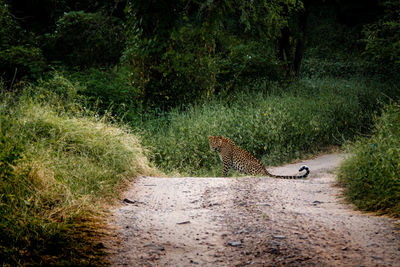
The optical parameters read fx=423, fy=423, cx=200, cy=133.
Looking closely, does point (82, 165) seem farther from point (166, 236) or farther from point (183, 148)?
point (183, 148)

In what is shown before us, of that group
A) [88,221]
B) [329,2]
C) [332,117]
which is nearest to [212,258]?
[88,221]

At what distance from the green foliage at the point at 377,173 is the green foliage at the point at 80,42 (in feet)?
38.5

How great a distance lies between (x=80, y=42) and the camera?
16422 millimetres

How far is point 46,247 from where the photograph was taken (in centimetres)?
384

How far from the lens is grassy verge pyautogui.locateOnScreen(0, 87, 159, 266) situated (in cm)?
384

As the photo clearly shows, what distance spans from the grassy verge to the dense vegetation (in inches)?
0.7

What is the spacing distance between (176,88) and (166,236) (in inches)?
363

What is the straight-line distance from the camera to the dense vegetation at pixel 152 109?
4.71 meters

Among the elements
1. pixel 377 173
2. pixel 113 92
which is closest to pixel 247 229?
pixel 377 173

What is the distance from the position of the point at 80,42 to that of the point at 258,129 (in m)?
9.08

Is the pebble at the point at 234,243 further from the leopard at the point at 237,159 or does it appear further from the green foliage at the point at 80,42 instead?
the green foliage at the point at 80,42

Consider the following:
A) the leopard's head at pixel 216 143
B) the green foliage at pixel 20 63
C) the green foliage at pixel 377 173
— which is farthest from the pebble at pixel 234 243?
the green foliage at pixel 20 63

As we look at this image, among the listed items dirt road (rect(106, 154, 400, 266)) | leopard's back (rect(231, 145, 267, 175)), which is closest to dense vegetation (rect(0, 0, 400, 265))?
dirt road (rect(106, 154, 400, 266))

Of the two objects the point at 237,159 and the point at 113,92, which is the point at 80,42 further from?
the point at 237,159
